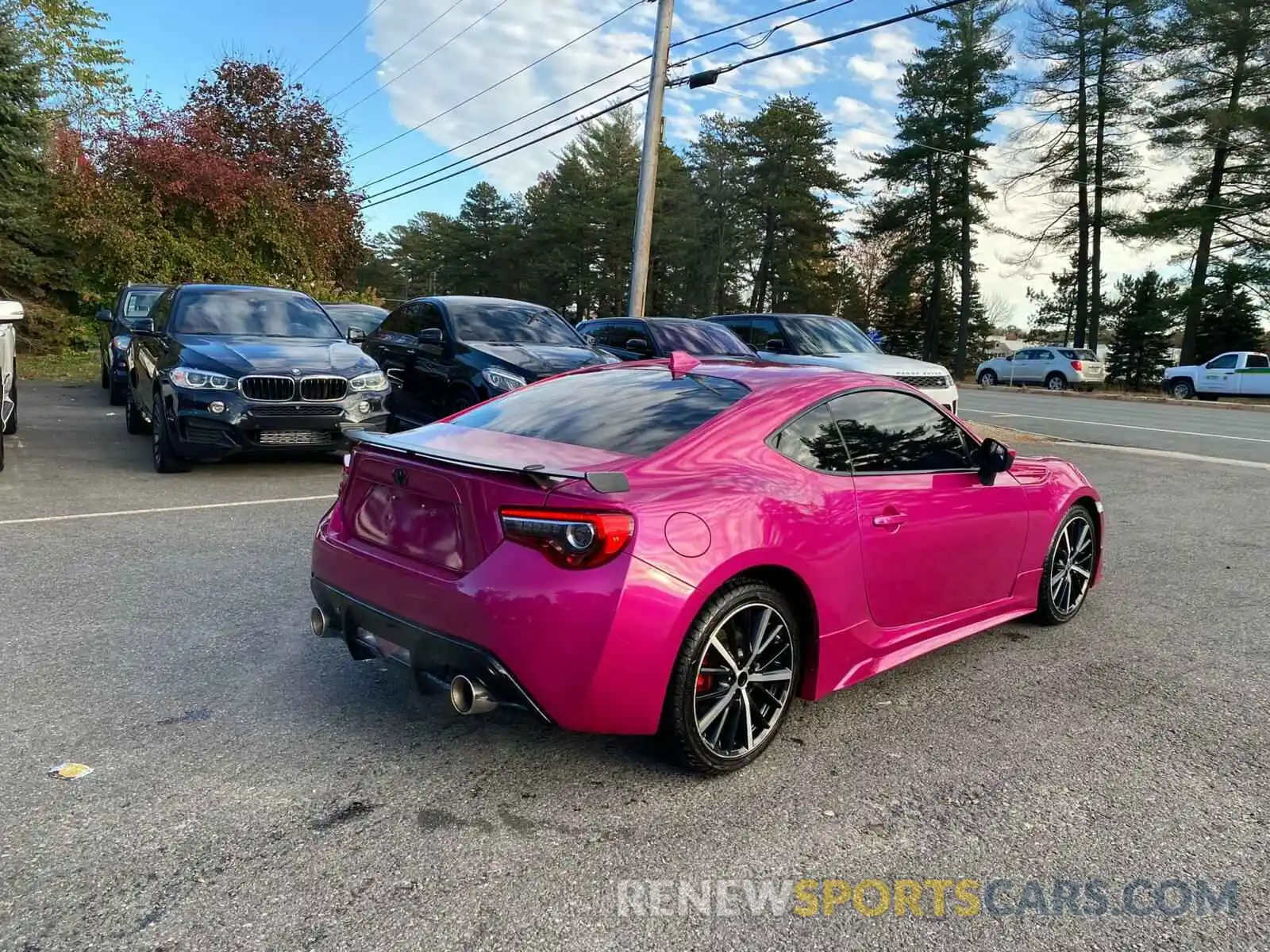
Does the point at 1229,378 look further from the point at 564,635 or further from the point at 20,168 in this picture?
the point at 20,168

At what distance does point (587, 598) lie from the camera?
2.72 meters

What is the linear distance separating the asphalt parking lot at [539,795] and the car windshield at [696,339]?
282 inches

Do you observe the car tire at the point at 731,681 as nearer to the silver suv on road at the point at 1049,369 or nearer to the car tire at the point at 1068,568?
the car tire at the point at 1068,568

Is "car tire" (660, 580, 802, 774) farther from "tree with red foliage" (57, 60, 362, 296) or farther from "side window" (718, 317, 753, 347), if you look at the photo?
"tree with red foliage" (57, 60, 362, 296)

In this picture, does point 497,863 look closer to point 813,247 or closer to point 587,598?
point 587,598

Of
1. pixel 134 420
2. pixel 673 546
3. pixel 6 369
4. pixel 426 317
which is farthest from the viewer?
pixel 134 420

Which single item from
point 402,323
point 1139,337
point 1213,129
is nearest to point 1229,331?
point 1139,337

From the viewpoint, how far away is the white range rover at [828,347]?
1162 centimetres

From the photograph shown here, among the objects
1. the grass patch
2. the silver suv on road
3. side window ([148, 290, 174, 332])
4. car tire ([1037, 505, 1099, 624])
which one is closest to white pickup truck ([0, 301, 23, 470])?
side window ([148, 290, 174, 332])

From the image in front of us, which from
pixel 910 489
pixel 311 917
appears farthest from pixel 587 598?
pixel 910 489

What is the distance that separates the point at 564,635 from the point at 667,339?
30.2ft

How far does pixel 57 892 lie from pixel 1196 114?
41.0 metres

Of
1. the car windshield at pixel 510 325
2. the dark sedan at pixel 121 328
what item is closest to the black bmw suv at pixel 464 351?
the car windshield at pixel 510 325

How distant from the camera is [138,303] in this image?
14242 mm
